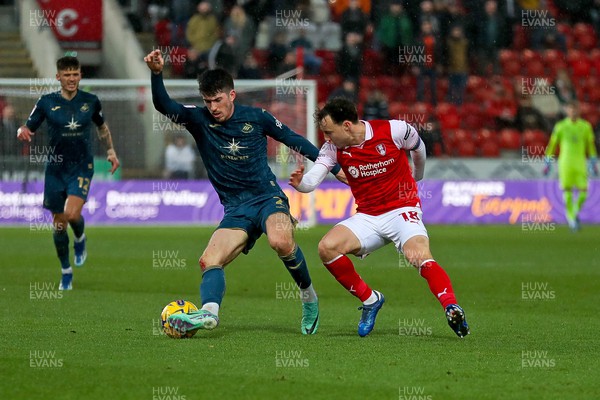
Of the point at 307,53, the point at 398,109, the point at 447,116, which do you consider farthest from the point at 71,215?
the point at 447,116

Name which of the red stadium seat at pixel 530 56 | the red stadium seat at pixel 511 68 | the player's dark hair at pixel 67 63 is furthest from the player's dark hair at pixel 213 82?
the red stadium seat at pixel 530 56

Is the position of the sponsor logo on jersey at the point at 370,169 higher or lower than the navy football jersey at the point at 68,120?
higher

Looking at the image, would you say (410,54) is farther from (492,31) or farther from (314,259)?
(314,259)

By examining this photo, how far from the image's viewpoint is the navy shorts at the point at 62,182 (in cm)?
1261

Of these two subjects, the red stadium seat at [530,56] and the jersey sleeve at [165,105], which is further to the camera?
the red stadium seat at [530,56]

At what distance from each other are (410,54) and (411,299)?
16.2 meters

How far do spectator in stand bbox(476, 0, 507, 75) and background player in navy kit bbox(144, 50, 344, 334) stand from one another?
66.1 ft

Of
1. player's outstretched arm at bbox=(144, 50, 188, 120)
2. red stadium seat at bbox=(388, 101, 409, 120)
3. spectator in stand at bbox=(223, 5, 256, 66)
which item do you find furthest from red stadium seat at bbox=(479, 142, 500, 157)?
player's outstretched arm at bbox=(144, 50, 188, 120)

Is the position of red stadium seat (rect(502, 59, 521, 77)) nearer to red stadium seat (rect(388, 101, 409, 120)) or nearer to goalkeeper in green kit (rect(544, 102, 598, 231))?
red stadium seat (rect(388, 101, 409, 120))

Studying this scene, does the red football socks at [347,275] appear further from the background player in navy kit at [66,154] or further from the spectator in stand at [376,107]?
the spectator in stand at [376,107]

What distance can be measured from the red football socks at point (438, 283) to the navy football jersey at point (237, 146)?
1.26 meters

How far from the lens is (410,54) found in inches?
1081

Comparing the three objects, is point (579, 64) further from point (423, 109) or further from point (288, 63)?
point (288, 63)

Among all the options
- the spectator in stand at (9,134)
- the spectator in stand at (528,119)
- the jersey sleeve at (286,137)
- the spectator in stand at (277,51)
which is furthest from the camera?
the spectator in stand at (528,119)
